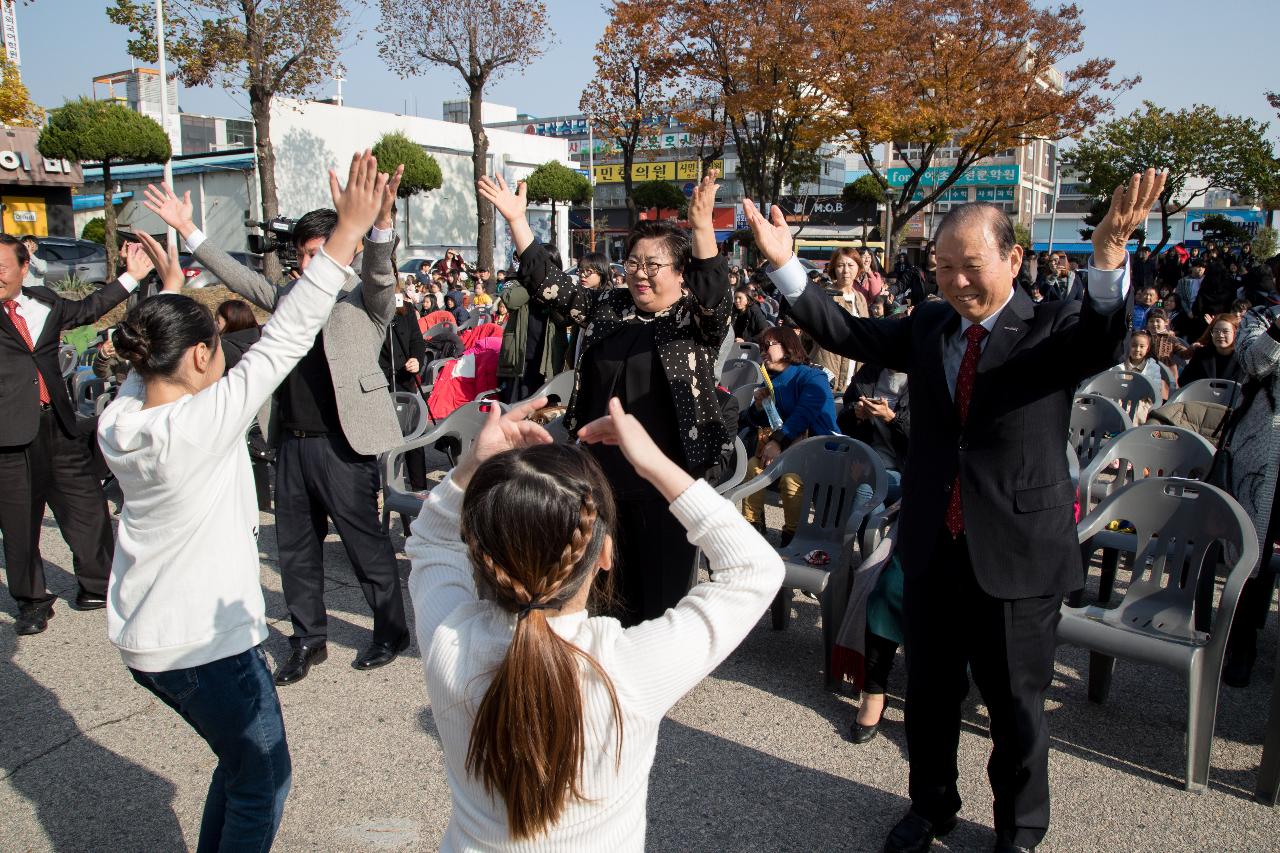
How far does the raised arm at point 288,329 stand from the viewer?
2.07 meters

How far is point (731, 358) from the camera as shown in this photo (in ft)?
27.1

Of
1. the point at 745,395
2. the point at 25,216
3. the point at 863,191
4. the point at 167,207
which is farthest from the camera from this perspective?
the point at 863,191

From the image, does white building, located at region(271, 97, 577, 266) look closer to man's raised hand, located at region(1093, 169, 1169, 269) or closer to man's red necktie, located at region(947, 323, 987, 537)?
man's red necktie, located at region(947, 323, 987, 537)

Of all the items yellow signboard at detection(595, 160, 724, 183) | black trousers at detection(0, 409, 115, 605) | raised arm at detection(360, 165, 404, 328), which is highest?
yellow signboard at detection(595, 160, 724, 183)

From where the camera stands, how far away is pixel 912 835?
110 inches

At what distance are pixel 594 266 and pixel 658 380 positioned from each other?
384cm

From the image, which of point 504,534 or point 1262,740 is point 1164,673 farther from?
point 504,534

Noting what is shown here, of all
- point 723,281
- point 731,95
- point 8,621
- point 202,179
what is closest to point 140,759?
point 8,621

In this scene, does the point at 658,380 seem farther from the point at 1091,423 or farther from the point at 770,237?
the point at 1091,423

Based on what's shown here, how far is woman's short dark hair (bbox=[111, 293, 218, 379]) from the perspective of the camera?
86.4 inches

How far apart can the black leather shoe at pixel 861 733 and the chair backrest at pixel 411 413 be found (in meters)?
3.49

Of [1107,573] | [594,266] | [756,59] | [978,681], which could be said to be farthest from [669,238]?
[756,59]

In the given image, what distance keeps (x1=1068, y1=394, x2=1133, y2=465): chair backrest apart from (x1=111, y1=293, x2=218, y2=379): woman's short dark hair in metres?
5.44

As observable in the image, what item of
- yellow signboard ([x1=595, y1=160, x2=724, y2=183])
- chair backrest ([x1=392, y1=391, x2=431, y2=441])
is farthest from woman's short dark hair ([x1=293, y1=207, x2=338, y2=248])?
yellow signboard ([x1=595, y1=160, x2=724, y2=183])
